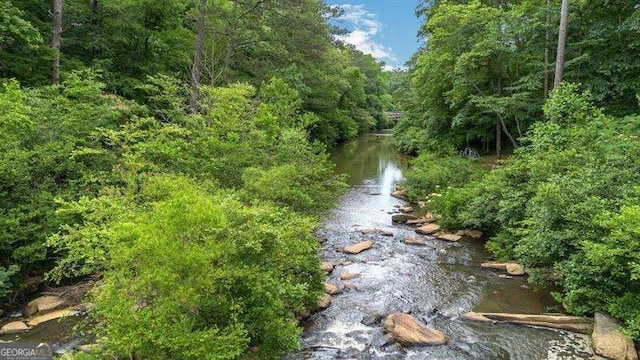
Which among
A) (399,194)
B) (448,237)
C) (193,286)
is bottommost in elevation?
(448,237)

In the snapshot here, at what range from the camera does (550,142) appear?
1270cm

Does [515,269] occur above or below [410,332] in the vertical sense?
above

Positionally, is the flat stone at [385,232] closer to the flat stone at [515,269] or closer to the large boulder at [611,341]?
the flat stone at [515,269]

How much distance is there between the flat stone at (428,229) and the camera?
1416 centimetres

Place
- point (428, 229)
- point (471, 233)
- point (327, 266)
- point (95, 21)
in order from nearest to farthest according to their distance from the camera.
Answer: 1. point (327, 266)
2. point (471, 233)
3. point (428, 229)
4. point (95, 21)

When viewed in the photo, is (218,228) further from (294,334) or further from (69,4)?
(69,4)

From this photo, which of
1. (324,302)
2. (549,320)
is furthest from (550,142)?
(324,302)

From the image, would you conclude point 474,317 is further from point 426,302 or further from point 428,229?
point 428,229

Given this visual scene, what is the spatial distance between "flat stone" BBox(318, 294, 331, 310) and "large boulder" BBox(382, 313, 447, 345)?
4.45 ft

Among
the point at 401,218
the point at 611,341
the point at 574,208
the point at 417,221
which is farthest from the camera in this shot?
the point at 401,218

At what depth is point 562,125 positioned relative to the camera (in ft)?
43.8

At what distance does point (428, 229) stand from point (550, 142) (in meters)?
4.90

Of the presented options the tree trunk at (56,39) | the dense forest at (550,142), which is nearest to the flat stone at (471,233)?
the dense forest at (550,142)

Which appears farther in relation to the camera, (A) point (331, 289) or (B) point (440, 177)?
(B) point (440, 177)
